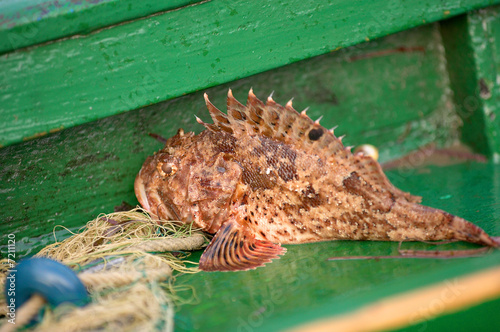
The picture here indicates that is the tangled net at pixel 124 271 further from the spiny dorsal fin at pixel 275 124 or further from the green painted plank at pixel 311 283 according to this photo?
the spiny dorsal fin at pixel 275 124

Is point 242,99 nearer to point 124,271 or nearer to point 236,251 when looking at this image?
point 236,251

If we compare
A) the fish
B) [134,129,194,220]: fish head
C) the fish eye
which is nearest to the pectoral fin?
the fish

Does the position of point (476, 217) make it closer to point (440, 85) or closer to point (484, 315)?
point (484, 315)

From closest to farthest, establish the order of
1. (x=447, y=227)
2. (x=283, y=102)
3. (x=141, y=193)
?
1. (x=447, y=227)
2. (x=141, y=193)
3. (x=283, y=102)

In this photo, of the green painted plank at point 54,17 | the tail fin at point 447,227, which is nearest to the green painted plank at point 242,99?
the green painted plank at point 54,17

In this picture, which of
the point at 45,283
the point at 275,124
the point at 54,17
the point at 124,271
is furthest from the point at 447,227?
the point at 54,17

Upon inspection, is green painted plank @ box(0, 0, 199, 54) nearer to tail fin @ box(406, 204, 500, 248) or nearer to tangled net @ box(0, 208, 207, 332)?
tangled net @ box(0, 208, 207, 332)

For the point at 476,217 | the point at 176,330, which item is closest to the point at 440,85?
the point at 476,217
